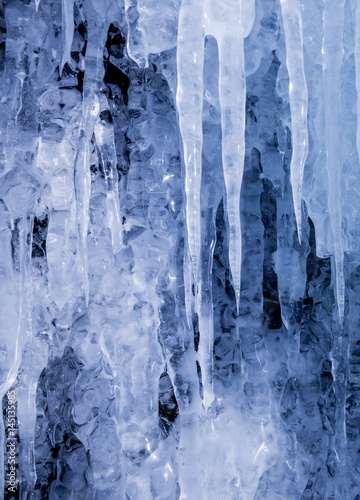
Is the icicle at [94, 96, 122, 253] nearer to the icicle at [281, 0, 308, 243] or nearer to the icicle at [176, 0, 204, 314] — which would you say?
the icicle at [176, 0, 204, 314]

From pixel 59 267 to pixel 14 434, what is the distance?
52cm

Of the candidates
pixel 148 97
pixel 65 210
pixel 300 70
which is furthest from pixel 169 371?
pixel 300 70

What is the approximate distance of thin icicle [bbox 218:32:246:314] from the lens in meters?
1.36

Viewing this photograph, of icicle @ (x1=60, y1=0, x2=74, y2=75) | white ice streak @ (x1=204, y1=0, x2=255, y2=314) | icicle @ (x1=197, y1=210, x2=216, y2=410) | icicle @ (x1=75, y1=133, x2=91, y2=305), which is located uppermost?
icicle @ (x1=60, y1=0, x2=74, y2=75)

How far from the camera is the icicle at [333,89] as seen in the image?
4.75 feet

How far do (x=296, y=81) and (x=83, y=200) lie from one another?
73cm

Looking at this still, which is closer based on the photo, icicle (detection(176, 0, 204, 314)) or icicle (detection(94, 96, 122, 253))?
icicle (detection(176, 0, 204, 314))

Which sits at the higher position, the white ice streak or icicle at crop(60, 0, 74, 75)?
icicle at crop(60, 0, 74, 75)

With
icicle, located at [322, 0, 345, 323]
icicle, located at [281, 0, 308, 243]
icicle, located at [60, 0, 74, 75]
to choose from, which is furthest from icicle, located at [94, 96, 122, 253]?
icicle, located at [322, 0, 345, 323]

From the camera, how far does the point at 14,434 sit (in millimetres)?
1470

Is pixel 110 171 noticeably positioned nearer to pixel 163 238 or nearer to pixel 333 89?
pixel 163 238

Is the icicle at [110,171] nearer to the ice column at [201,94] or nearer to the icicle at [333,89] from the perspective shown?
the ice column at [201,94]

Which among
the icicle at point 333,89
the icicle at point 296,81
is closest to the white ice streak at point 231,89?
the icicle at point 296,81

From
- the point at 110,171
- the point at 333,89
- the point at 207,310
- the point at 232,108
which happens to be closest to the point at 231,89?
the point at 232,108
